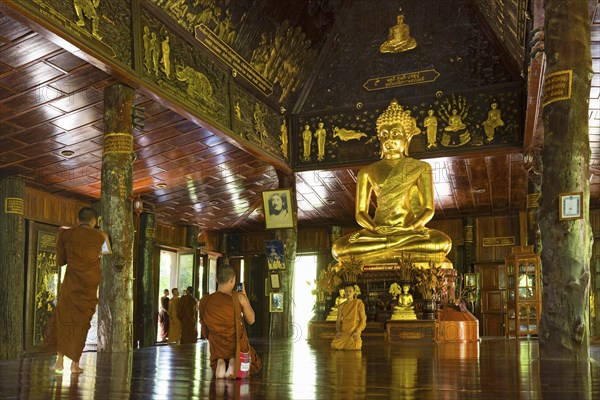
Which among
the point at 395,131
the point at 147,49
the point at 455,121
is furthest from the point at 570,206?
the point at 455,121

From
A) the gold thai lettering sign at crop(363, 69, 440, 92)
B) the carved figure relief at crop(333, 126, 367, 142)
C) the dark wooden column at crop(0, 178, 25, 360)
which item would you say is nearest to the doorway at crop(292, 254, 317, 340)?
the carved figure relief at crop(333, 126, 367, 142)

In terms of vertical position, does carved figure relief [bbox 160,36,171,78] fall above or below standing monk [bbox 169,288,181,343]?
above

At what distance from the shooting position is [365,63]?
43.3ft

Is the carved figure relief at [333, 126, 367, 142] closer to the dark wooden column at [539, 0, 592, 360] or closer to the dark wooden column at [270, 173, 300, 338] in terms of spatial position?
the dark wooden column at [270, 173, 300, 338]

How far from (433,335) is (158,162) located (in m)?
5.07

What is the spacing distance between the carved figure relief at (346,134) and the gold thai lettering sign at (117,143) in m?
6.00

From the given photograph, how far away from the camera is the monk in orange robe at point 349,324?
26.3 ft

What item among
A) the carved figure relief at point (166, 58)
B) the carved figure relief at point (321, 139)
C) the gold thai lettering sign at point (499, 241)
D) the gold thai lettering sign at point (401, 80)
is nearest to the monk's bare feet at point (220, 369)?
the carved figure relief at point (166, 58)

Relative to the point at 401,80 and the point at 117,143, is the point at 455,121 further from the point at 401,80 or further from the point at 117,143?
the point at 117,143

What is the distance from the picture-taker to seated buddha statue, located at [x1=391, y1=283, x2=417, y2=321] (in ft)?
31.6

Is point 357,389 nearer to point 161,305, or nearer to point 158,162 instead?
point 158,162

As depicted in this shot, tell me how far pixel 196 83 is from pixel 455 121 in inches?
195

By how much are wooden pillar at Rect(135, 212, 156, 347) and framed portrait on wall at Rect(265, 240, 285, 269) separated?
2.57 metres

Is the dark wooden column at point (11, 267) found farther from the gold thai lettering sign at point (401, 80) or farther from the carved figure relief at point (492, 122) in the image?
the carved figure relief at point (492, 122)
